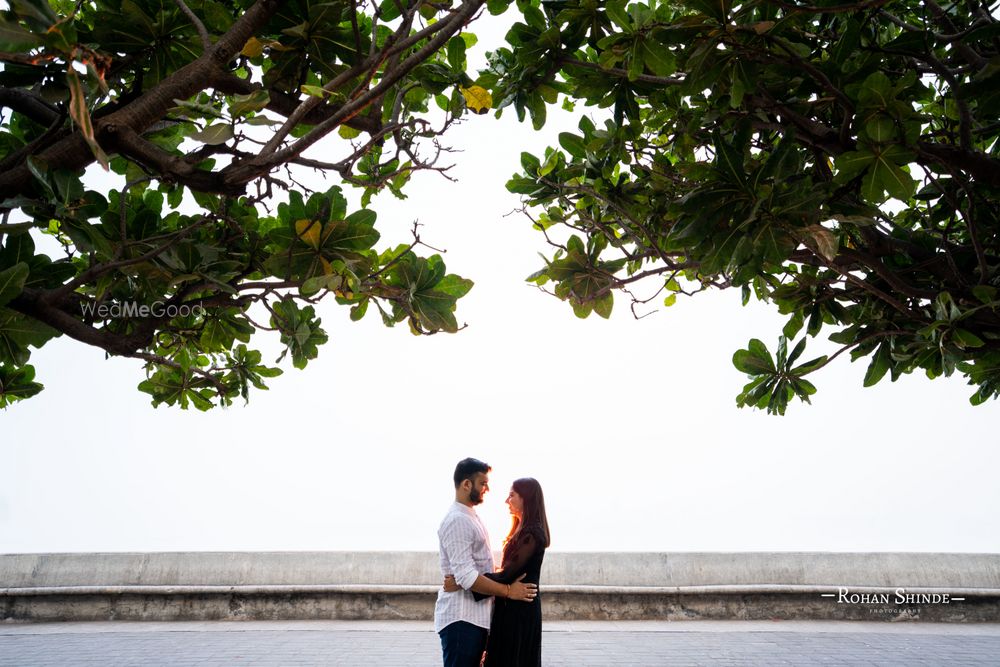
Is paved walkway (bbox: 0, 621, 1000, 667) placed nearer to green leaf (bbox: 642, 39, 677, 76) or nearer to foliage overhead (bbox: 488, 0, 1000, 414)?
foliage overhead (bbox: 488, 0, 1000, 414)

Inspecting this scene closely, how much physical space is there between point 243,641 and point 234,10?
15.7ft

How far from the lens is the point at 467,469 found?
141 inches

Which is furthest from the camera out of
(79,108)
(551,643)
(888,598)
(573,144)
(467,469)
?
(888,598)

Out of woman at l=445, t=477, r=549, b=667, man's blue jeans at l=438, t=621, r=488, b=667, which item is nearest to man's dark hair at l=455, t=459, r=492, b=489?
woman at l=445, t=477, r=549, b=667

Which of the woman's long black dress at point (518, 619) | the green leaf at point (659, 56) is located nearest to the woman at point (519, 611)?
the woman's long black dress at point (518, 619)

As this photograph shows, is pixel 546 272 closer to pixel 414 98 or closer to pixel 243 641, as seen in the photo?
Answer: pixel 414 98

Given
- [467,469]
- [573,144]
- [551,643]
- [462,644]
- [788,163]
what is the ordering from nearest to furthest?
→ 1. [788,163]
2. [573,144]
3. [462,644]
4. [467,469]
5. [551,643]

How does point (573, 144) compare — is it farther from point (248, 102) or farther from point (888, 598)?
point (888, 598)

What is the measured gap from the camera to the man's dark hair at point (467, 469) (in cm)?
356

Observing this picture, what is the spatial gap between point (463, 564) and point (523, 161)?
1.81 m

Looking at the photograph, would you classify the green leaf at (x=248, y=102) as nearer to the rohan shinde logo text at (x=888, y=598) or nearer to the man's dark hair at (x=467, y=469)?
the man's dark hair at (x=467, y=469)

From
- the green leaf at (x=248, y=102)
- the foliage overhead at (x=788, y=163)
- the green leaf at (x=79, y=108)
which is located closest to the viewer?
the green leaf at (x=79, y=108)

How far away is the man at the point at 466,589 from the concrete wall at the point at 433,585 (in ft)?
10.5

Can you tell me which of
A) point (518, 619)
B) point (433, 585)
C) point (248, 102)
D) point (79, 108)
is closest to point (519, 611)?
point (518, 619)
